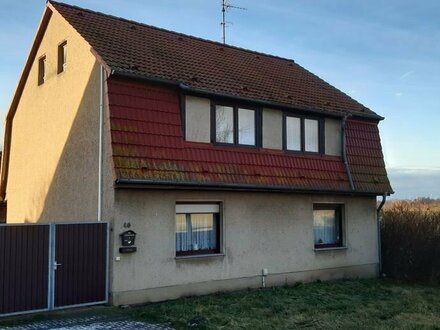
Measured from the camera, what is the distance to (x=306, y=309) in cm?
1127

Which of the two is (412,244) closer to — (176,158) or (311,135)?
(311,135)

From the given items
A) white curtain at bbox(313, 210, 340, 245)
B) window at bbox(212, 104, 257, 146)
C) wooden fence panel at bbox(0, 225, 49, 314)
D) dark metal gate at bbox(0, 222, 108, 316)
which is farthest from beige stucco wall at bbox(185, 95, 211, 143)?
white curtain at bbox(313, 210, 340, 245)

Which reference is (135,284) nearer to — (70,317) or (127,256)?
(127,256)

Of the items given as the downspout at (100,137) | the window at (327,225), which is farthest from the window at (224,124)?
the window at (327,225)

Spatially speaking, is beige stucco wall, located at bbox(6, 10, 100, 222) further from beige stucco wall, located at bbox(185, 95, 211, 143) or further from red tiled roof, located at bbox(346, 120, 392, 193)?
red tiled roof, located at bbox(346, 120, 392, 193)

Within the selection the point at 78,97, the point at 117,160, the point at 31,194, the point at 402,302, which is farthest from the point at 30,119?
the point at 402,302

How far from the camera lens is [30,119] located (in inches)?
634

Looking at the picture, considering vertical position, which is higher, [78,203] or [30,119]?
[30,119]

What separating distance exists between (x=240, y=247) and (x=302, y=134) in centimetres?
402

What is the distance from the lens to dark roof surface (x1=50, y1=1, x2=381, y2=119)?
43.5 ft

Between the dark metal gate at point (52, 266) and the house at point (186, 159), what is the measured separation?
1.27 feet

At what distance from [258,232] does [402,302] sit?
3.89 meters

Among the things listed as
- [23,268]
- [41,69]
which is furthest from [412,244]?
[41,69]

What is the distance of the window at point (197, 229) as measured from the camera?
12.9 meters
